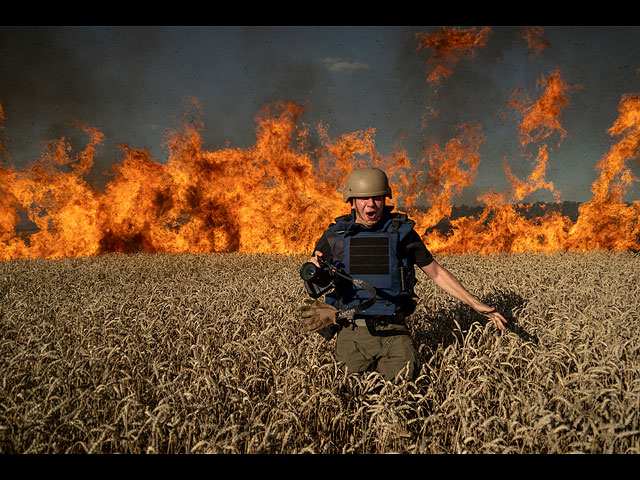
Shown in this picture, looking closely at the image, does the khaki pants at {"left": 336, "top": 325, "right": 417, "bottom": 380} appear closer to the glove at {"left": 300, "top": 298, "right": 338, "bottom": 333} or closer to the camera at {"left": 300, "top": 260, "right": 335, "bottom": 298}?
the glove at {"left": 300, "top": 298, "right": 338, "bottom": 333}

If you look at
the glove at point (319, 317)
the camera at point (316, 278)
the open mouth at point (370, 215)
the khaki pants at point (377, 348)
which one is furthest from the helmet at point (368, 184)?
the khaki pants at point (377, 348)

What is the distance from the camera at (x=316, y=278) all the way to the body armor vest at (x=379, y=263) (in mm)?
241

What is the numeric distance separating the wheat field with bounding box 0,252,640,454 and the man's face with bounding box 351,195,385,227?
1.36m

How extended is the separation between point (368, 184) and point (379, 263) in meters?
0.71

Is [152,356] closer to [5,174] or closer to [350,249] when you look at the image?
[350,249]

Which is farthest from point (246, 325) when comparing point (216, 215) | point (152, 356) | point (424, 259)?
point (216, 215)

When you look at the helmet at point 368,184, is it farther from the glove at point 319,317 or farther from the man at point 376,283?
the glove at point 319,317

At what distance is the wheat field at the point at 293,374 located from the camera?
255cm

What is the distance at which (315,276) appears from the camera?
10.2ft

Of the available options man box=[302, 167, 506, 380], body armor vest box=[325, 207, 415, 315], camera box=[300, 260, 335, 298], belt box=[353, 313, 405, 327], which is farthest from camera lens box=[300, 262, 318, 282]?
belt box=[353, 313, 405, 327]

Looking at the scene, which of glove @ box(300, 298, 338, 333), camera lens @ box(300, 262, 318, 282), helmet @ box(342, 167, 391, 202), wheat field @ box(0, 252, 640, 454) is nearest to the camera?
wheat field @ box(0, 252, 640, 454)

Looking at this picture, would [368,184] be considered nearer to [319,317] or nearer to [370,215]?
[370,215]

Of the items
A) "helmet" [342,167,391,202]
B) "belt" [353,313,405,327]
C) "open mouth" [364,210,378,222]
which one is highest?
"helmet" [342,167,391,202]

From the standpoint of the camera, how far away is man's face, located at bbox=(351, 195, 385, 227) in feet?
11.5
